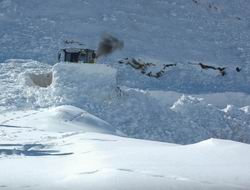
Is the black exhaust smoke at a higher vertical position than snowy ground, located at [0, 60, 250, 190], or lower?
higher

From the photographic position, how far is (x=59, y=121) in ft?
37.8

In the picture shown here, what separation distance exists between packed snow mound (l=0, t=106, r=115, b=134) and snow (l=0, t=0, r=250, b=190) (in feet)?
0.12

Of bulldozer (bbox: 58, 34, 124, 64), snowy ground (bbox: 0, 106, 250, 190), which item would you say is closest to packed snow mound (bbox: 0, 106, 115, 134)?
snowy ground (bbox: 0, 106, 250, 190)

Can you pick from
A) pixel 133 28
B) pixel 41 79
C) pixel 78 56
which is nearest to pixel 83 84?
pixel 41 79

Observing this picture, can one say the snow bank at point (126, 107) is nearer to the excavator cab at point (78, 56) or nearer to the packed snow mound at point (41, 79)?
the packed snow mound at point (41, 79)

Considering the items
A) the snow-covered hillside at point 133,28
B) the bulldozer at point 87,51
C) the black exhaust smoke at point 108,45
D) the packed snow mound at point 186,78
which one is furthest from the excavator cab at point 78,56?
the black exhaust smoke at point 108,45

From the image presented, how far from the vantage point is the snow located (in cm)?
645

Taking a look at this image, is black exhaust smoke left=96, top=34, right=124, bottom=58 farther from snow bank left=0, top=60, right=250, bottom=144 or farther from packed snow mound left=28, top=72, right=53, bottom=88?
snow bank left=0, top=60, right=250, bottom=144

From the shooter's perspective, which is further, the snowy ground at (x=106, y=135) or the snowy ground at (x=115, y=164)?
the snowy ground at (x=106, y=135)

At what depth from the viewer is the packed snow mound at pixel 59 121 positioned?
11.1 m

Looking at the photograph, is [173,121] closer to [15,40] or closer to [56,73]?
[56,73]

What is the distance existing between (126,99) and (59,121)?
10.5 feet

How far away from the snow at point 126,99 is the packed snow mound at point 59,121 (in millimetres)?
36

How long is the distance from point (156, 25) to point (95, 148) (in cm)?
1755
